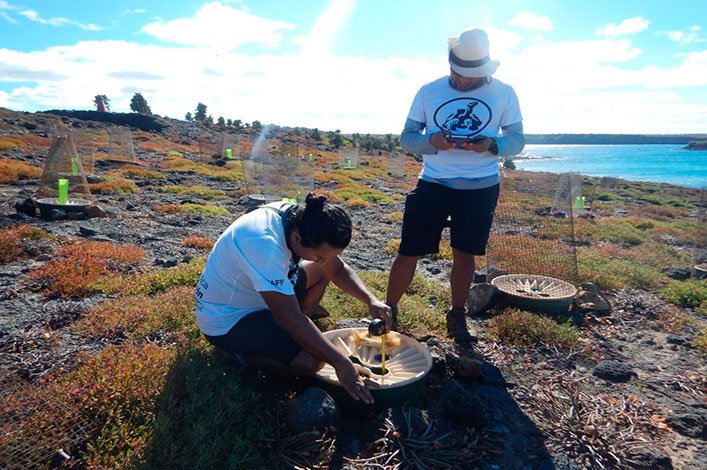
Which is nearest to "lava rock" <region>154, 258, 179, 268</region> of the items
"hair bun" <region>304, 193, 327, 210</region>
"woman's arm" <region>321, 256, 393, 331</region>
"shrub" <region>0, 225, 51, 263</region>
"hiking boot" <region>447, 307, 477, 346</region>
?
"shrub" <region>0, 225, 51, 263</region>

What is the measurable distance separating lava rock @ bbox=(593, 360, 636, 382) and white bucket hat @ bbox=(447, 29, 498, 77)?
233 cm

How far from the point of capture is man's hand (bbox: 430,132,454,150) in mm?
3560

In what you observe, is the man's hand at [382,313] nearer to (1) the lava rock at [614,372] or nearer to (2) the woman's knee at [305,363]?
(2) the woman's knee at [305,363]

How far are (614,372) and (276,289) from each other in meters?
2.68

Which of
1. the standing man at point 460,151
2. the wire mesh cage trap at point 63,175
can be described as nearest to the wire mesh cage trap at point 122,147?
the wire mesh cage trap at point 63,175

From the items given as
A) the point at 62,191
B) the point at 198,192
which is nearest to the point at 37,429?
the point at 62,191

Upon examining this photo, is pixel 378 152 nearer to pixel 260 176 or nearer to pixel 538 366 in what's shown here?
pixel 260 176

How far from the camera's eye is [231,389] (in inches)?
110

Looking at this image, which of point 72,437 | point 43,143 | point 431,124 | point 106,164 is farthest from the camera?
point 43,143

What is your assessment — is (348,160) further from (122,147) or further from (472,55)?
(472,55)

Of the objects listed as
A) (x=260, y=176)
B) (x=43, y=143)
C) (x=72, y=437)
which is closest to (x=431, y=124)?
(x=72, y=437)

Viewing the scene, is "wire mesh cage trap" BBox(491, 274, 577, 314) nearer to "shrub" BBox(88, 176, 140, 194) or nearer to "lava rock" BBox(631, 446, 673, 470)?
"lava rock" BBox(631, 446, 673, 470)

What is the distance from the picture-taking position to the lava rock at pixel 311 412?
257cm

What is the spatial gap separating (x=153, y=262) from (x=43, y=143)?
23.6 metres
